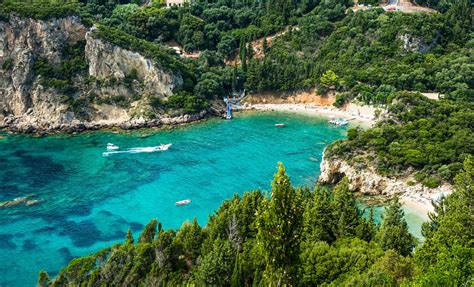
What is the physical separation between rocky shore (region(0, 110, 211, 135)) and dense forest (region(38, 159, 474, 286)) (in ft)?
146

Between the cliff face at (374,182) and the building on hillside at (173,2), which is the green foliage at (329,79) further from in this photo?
the building on hillside at (173,2)

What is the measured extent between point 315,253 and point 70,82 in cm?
6498

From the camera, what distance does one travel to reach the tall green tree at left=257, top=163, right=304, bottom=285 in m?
18.0

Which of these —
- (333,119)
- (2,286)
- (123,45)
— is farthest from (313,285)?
(123,45)

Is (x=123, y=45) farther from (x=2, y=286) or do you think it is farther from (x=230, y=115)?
(x=2, y=286)

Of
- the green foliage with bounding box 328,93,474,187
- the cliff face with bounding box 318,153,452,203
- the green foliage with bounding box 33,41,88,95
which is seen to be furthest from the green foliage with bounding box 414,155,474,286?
the green foliage with bounding box 33,41,88,95

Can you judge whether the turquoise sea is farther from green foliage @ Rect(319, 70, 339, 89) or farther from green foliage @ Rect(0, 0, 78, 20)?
green foliage @ Rect(0, 0, 78, 20)

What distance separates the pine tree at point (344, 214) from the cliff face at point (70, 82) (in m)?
48.6

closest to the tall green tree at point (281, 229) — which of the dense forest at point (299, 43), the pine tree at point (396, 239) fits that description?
the pine tree at point (396, 239)

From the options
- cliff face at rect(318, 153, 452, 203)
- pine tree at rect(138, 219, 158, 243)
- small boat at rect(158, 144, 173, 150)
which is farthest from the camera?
small boat at rect(158, 144, 173, 150)

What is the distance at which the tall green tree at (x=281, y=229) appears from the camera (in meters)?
18.0

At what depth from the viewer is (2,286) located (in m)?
36.3

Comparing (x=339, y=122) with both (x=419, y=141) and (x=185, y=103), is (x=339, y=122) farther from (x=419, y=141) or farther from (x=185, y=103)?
(x=185, y=103)

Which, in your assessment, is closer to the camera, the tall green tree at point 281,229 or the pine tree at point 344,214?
the tall green tree at point 281,229
